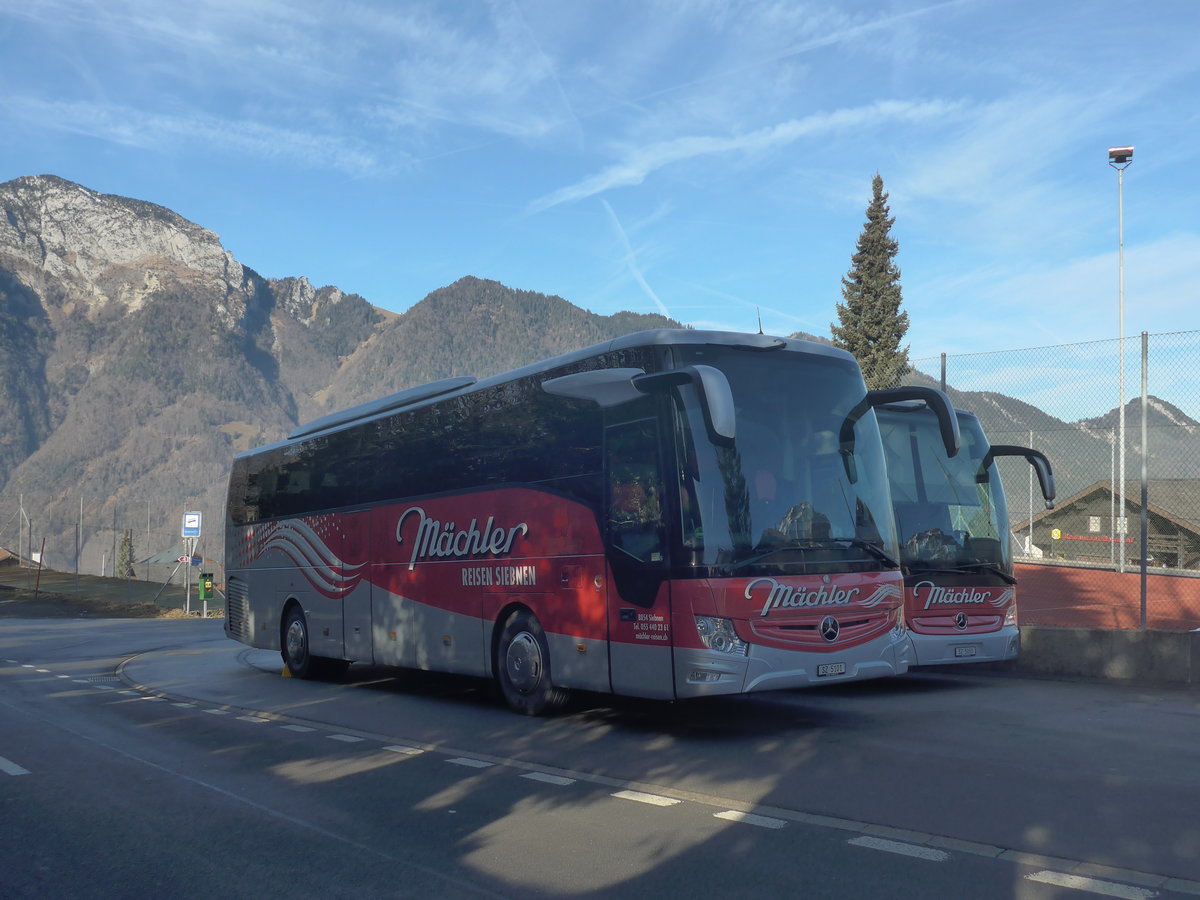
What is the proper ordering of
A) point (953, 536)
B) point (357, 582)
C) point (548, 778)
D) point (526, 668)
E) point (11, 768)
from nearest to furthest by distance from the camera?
point (548, 778) → point (11, 768) → point (526, 668) → point (953, 536) → point (357, 582)

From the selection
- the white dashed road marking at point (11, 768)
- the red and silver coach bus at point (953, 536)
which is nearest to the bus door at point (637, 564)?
the red and silver coach bus at point (953, 536)

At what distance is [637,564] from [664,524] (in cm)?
50

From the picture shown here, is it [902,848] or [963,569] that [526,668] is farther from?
[902,848]

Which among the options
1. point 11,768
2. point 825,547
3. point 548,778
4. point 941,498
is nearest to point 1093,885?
point 548,778

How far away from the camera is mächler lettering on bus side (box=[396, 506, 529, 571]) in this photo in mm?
11844

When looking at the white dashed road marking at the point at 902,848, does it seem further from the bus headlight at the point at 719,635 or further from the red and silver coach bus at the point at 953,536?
the red and silver coach bus at the point at 953,536

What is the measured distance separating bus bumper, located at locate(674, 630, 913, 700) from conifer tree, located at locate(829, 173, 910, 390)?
4477 centimetres

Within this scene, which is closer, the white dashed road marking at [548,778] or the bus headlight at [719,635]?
the white dashed road marking at [548,778]

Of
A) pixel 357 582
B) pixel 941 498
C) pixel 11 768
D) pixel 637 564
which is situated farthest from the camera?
pixel 357 582

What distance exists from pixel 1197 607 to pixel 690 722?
16.5 metres

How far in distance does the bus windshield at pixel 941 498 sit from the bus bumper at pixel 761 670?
372 centimetres

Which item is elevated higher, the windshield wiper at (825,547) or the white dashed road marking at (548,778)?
the windshield wiper at (825,547)

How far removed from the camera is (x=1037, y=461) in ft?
47.5

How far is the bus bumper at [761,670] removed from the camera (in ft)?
30.3
